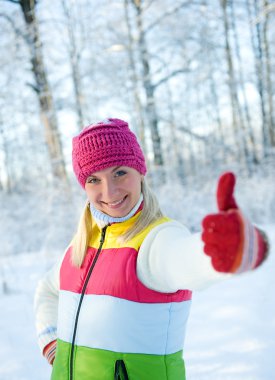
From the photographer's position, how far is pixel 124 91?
1248 cm

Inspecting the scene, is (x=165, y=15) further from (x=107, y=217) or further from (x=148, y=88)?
(x=107, y=217)

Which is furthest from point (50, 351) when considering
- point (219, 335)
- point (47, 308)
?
point (219, 335)

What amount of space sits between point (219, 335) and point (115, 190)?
6.17 feet

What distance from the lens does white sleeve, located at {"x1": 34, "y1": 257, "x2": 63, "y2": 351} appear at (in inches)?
58.4

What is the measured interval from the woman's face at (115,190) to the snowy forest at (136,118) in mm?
1456

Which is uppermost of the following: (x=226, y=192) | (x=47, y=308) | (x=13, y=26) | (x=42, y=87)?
(x=13, y=26)

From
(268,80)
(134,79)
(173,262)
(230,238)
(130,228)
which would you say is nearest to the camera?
(230,238)

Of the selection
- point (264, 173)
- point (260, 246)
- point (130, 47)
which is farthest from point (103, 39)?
point (260, 246)

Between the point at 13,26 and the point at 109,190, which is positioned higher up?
the point at 13,26

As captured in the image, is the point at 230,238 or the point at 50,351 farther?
the point at 50,351

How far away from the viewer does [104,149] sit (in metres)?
1.25

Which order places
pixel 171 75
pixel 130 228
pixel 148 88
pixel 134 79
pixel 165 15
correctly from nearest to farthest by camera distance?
pixel 130 228 → pixel 134 79 → pixel 165 15 → pixel 148 88 → pixel 171 75

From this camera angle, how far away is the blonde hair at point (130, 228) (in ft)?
3.85

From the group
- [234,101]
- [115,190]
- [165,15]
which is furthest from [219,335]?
[234,101]
